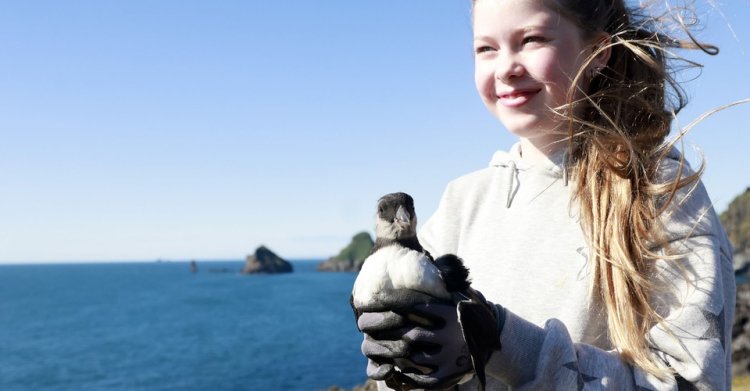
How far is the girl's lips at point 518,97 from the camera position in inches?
125

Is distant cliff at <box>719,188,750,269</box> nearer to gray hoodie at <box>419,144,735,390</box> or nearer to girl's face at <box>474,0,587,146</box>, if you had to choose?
gray hoodie at <box>419,144,735,390</box>

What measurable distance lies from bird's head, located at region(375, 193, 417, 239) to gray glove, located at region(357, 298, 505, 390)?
0.39 metres

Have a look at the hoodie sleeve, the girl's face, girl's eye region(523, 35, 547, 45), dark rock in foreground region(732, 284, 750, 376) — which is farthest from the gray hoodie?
dark rock in foreground region(732, 284, 750, 376)

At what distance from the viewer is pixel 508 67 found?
3.13m

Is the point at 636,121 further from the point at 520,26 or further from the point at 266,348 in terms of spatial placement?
the point at 266,348

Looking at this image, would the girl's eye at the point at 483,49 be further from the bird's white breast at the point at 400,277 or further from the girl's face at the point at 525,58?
the bird's white breast at the point at 400,277

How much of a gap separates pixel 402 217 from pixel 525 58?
1.03 meters

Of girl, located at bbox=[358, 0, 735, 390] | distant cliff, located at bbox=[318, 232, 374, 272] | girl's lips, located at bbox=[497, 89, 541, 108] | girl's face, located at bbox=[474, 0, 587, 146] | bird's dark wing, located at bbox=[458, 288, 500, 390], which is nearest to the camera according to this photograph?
bird's dark wing, located at bbox=[458, 288, 500, 390]

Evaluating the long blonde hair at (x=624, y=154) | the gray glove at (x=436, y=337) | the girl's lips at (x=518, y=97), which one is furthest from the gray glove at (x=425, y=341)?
the girl's lips at (x=518, y=97)

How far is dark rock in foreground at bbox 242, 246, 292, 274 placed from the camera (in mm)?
190500

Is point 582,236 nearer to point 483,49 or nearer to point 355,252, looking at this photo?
point 483,49

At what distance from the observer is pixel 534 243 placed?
11.2 ft

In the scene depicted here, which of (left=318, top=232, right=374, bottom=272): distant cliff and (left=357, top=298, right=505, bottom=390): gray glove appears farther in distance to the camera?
(left=318, top=232, right=374, bottom=272): distant cliff

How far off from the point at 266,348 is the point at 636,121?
62.3 meters
